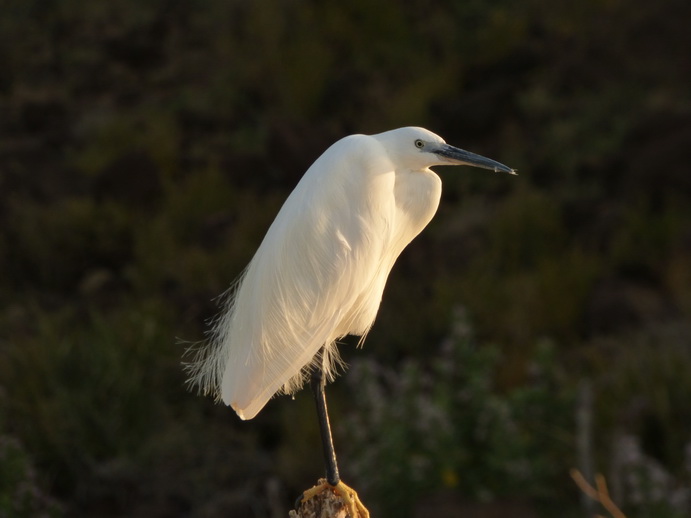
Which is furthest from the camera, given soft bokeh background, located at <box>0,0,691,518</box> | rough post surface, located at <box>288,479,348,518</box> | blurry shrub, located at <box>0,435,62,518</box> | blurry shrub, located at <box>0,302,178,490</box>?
blurry shrub, located at <box>0,302,178,490</box>

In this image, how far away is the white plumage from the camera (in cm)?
298

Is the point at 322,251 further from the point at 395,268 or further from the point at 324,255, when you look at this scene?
the point at 395,268

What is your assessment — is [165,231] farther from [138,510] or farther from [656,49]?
[656,49]

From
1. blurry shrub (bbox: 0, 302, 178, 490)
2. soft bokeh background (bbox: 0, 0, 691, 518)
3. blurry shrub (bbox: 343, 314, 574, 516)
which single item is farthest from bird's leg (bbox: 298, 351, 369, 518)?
blurry shrub (bbox: 0, 302, 178, 490)

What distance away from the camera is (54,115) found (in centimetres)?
Result: 1297

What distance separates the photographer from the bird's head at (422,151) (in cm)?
295

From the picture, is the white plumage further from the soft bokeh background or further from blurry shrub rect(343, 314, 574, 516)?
blurry shrub rect(343, 314, 574, 516)

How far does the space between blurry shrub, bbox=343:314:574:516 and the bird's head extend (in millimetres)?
2557

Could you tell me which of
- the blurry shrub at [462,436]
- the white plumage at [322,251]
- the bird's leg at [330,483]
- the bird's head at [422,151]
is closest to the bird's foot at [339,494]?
the bird's leg at [330,483]

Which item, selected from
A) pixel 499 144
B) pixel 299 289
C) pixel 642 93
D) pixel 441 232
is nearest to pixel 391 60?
pixel 499 144

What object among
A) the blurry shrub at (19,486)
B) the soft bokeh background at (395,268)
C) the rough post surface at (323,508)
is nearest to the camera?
the rough post surface at (323,508)

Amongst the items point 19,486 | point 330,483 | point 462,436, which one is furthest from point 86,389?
point 330,483

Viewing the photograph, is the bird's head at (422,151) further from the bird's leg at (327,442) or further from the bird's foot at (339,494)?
the bird's foot at (339,494)

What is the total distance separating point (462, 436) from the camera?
225 inches
